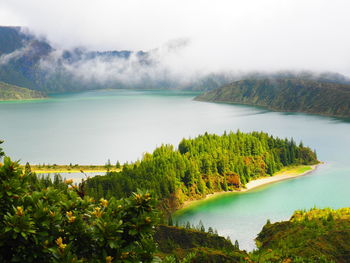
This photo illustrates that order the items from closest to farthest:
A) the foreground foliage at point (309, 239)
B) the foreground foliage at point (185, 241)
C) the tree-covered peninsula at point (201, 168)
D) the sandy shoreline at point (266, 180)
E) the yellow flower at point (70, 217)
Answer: the yellow flower at point (70, 217)
the foreground foliage at point (309, 239)
the foreground foliage at point (185, 241)
the tree-covered peninsula at point (201, 168)
the sandy shoreline at point (266, 180)

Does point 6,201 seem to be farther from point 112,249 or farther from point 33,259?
point 112,249

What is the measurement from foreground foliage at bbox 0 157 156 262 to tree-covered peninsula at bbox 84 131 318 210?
78.3 m

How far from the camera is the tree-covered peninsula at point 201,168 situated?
10388 centimetres

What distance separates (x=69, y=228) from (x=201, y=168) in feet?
375

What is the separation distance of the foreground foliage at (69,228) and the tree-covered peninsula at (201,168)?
78263mm

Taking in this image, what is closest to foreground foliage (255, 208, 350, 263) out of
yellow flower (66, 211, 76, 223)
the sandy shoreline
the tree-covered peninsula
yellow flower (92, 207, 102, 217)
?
the sandy shoreline

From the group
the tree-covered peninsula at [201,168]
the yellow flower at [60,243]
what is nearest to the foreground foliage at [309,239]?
the tree-covered peninsula at [201,168]

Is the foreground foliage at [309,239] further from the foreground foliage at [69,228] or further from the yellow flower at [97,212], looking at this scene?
the yellow flower at [97,212]

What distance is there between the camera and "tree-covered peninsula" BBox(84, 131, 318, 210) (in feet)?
341

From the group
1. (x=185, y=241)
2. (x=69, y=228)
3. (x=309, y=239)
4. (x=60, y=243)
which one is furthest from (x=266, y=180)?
(x=60, y=243)

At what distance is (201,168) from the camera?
12669cm

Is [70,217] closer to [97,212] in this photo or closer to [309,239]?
[97,212]

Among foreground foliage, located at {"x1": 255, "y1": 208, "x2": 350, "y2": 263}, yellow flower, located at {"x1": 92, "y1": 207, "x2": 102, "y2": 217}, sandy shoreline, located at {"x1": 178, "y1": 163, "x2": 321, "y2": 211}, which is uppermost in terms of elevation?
yellow flower, located at {"x1": 92, "y1": 207, "x2": 102, "y2": 217}

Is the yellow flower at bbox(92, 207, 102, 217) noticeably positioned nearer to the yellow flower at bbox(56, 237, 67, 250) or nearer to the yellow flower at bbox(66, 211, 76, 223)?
the yellow flower at bbox(66, 211, 76, 223)
